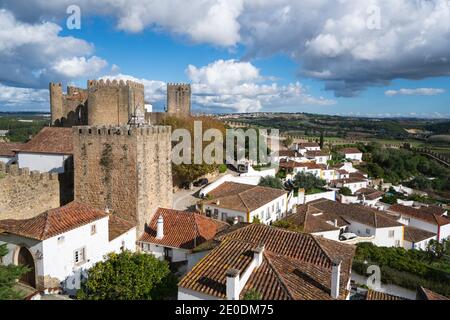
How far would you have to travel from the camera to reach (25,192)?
15367mm

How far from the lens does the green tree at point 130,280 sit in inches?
391

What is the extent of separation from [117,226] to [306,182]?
26189 millimetres

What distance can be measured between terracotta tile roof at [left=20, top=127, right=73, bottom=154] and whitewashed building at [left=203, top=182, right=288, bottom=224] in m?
8.70

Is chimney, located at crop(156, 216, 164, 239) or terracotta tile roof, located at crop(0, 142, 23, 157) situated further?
terracotta tile roof, located at crop(0, 142, 23, 157)

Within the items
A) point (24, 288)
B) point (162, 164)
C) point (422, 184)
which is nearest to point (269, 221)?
point (162, 164)

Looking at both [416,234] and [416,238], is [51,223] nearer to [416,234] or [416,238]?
[416,238]

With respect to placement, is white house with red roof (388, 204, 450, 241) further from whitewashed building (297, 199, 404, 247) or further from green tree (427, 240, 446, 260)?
whitewashed building (297, 199, 404, 247)

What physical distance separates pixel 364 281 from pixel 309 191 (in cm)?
1863

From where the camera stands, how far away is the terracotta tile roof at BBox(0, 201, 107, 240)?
11.6 metres

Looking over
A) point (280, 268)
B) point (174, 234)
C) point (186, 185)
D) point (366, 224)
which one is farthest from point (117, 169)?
point (366, 224)

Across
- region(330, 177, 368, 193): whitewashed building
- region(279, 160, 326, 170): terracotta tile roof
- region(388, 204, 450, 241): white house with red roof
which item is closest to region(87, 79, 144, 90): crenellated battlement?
region(279, 160, 326, 170): terracotta tile roof

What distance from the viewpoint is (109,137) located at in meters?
15.5

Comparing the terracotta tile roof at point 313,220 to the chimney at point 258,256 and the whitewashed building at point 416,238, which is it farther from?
the chimney at point 258,256

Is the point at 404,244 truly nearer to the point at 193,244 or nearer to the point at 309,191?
the point at 309,191
